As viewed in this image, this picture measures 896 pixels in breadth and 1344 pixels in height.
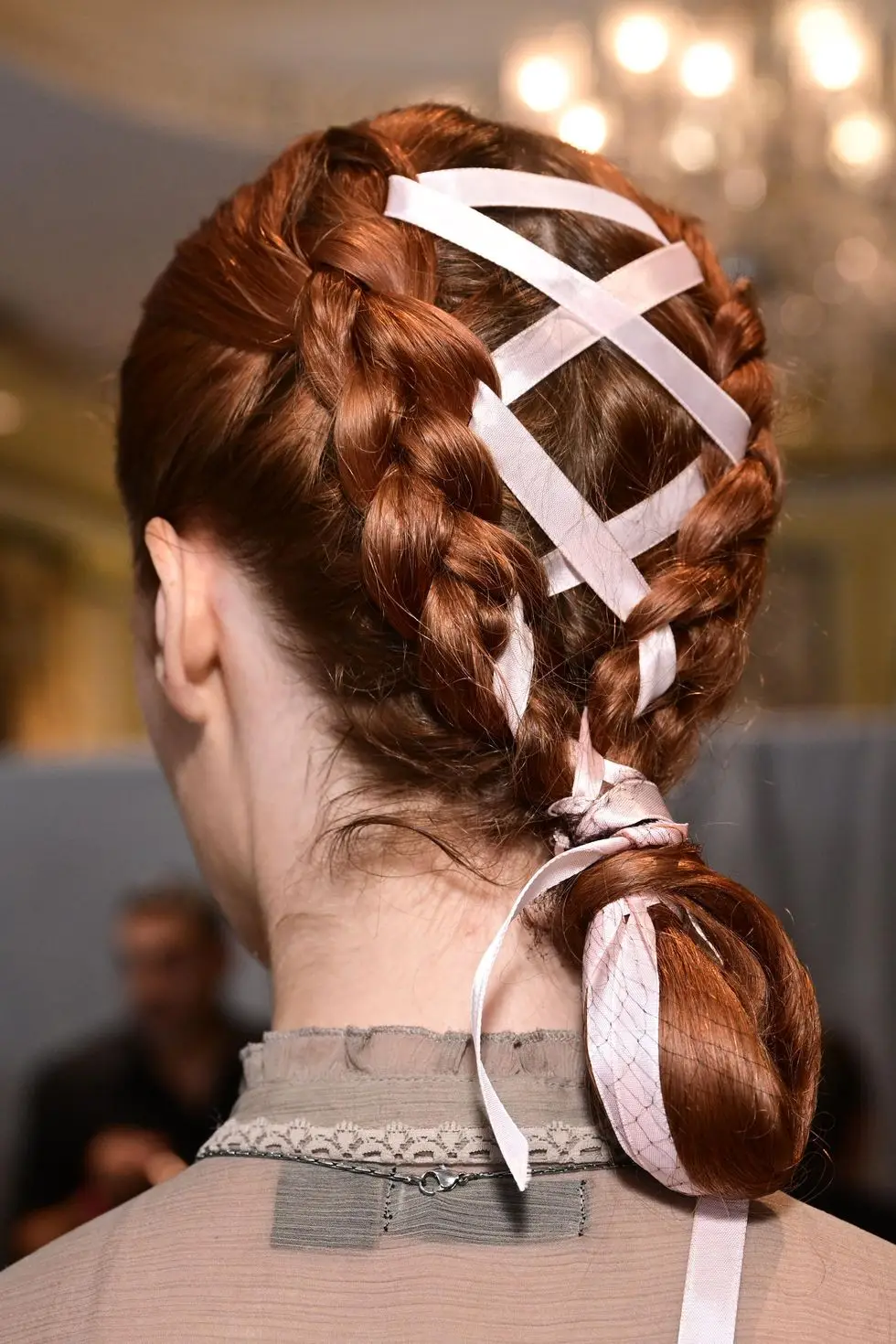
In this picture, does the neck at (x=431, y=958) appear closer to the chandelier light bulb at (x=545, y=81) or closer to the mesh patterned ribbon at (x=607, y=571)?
the mesh patterned ribbon at (x=607, y=571)

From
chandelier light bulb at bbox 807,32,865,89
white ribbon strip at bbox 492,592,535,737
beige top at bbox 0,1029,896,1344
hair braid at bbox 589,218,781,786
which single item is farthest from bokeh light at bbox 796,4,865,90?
beige top at bbox 0,1029,896,1344

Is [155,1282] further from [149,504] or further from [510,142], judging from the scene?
[510,142]

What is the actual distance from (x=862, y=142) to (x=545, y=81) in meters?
0.78

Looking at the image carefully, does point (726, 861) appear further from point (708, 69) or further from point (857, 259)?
point (857, 259)

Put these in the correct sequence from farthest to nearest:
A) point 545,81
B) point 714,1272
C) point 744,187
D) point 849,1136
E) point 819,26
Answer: point 744,187, point 545,81, point 819,26, point 849,1136, point 714,1272

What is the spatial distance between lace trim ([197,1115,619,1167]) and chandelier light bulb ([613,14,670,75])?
3041 millimetres

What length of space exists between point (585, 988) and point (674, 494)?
0.26 metres

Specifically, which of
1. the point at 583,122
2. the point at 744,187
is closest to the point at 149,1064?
the point at 583,122

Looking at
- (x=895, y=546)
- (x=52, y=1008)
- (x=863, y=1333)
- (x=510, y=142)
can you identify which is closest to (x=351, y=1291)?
(x=863, y=1333)

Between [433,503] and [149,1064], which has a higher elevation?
[433,503]

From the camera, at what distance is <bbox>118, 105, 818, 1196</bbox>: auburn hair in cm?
62

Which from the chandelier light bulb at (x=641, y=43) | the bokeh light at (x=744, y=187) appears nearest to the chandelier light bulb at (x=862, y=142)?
the bokeh light at (x=744, y=187)

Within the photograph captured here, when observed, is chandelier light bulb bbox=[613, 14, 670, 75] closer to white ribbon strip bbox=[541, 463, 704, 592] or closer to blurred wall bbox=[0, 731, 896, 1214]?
blurred wall bbox=[0, 731, 896, 1214]

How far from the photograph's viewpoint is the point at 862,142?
10.7ft
